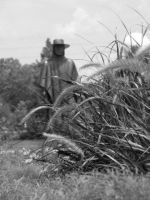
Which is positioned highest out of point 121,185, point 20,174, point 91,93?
point 91,93

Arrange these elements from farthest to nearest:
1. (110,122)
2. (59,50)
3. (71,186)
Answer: (59,50), (110,122), (71,186)

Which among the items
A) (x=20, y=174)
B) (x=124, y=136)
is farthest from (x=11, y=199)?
(x=20, y=174)

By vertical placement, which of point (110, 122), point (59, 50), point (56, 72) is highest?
point (59, 50)

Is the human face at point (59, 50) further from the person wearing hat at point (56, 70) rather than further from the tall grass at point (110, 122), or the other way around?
the tall grass at point (110, 122)

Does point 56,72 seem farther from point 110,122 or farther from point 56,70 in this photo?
point 110,122

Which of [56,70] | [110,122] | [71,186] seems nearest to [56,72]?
[56,70]

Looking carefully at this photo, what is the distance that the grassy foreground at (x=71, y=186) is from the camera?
463cm

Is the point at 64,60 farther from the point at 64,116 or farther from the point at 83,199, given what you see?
the point at 83,199

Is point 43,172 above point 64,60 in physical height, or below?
below

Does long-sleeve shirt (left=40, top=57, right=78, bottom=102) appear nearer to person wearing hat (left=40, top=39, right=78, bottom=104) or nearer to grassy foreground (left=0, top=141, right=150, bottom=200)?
person wearing hat (left=40, top=39, right=78, bottom=104)

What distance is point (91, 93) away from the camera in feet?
22.6

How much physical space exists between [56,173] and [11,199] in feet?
3.87

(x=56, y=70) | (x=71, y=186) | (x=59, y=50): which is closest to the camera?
(x=71, y=186)

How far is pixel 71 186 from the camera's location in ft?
18.5
